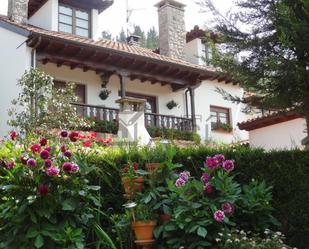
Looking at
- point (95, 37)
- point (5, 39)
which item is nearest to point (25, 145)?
point (5, 39)

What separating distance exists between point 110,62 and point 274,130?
5661mm

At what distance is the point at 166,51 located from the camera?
1828 cm

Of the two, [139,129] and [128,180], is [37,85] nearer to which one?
[139,129]

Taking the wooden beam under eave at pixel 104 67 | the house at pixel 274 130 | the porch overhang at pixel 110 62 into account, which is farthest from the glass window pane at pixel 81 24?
the house at pixel 274 130

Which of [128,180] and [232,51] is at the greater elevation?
[232,51]

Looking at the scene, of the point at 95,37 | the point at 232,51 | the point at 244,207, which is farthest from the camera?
the point at 95,37

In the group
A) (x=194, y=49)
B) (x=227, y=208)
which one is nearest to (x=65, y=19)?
(x=194, y=49)

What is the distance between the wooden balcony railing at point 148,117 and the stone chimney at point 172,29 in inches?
128

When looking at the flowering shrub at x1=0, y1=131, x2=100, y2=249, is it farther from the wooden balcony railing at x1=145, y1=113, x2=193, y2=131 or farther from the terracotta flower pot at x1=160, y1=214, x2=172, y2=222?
the wooden balcony railing at x1=145, y1=113, x2=193, y2=131

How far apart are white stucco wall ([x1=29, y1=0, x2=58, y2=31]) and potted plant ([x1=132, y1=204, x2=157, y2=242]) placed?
1175 cm

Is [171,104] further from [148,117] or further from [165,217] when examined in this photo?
[165,217]

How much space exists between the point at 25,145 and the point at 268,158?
2814mm

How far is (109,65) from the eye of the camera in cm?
1482

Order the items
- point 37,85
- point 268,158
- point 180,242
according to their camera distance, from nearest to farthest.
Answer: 1. point 180,242
2. point 268,158
3. point 37,85
